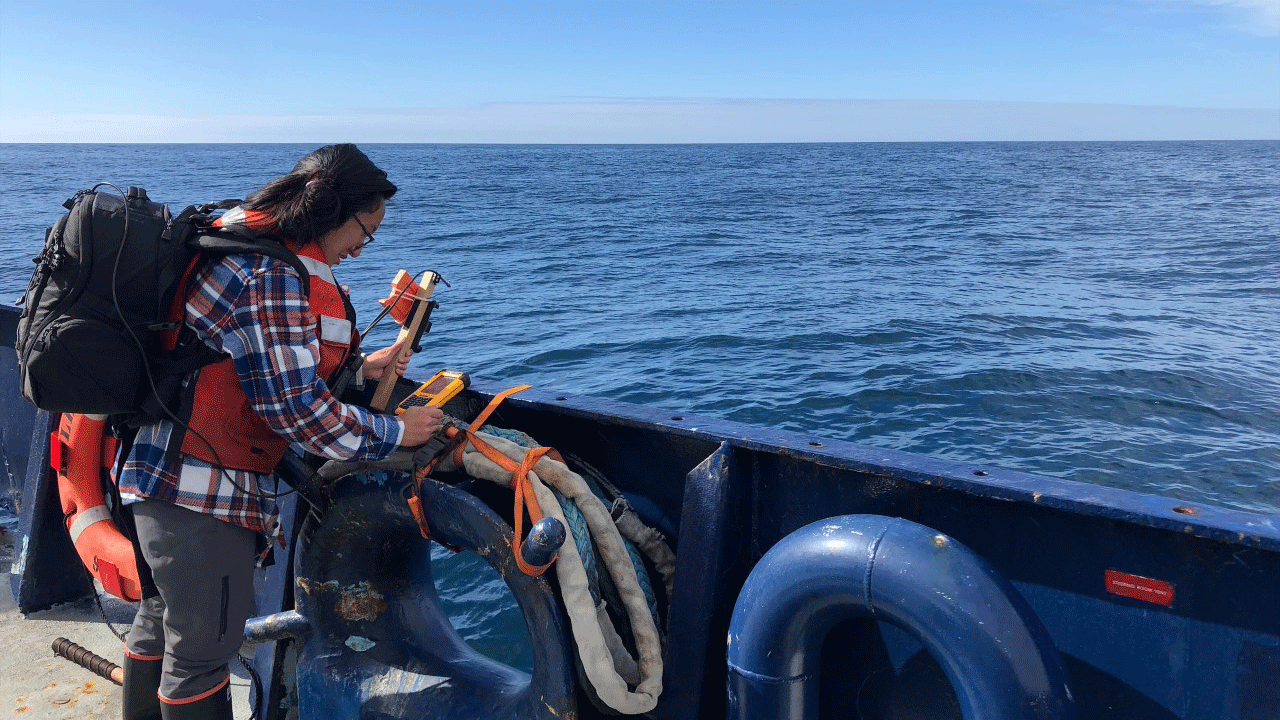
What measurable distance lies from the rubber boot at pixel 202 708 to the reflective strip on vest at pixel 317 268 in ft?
3.39

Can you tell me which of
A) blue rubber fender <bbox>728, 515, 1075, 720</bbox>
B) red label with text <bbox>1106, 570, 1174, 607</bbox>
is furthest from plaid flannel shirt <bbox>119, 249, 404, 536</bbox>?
red label with text <bbox>1106, 570, 1174, 607</bbox>

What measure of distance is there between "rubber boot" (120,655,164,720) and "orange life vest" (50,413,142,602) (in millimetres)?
200

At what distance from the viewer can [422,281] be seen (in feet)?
8.54

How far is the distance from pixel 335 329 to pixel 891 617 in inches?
55.0

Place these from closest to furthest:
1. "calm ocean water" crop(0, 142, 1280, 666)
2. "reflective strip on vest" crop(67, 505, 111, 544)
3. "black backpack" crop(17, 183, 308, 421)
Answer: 1. "black backpack" crop(17, 183, 308, 421)
2. "reflective strip on vest" crop(67, 505, 111, 544)
3. "calm ocean water" crop(0, 142, 1280, 666)

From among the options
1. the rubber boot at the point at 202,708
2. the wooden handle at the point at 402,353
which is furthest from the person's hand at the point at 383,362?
the rubber boot at the point at 202,708

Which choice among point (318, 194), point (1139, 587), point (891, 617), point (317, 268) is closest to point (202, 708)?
point (317, 268)

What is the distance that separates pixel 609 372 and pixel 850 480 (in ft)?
29.4

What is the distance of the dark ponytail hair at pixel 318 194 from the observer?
2.13 m

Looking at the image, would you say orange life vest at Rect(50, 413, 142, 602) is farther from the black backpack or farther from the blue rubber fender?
the blue rubber fender

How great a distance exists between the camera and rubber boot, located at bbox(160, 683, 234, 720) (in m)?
2.27

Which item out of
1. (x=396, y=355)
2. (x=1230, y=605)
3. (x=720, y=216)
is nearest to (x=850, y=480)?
(x=1230, y=605)

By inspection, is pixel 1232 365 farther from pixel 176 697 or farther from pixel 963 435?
pixel 176 697

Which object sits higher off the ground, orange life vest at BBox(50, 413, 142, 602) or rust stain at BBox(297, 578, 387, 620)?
orange life vest at BBox(50, 413, 142, 602)
